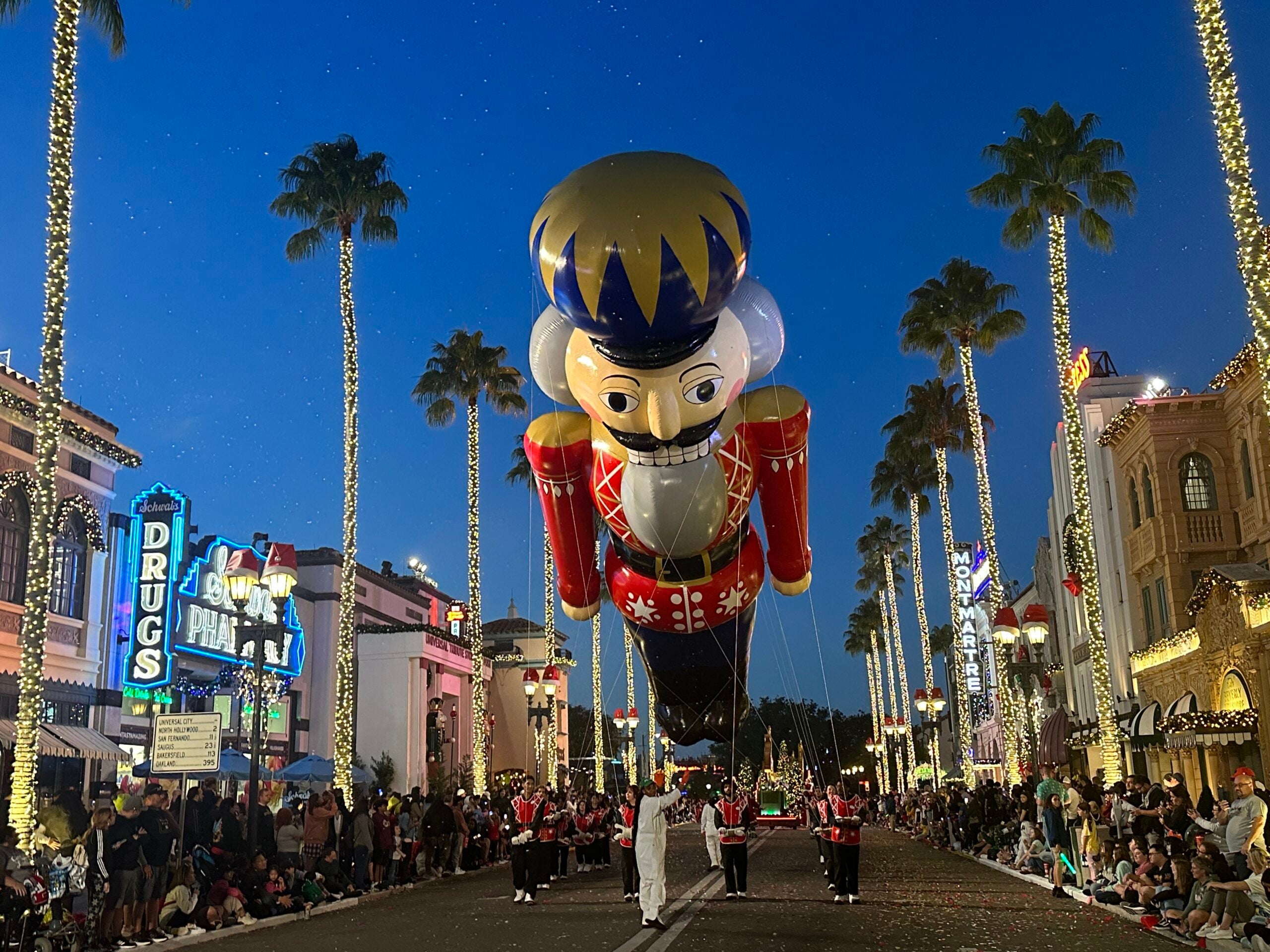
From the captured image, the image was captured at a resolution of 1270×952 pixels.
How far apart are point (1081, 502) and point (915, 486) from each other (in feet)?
77.8

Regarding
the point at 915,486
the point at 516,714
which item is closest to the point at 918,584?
the point at 915,486

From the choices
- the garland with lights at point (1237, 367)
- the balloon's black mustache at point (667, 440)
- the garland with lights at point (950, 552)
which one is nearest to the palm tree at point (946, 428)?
the garland with lights at point (950, 552)

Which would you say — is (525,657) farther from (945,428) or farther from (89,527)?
(89,527)

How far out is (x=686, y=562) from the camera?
9281mm

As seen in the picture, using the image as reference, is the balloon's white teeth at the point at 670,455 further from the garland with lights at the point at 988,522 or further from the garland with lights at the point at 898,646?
the garland with lights at the point at 898,646

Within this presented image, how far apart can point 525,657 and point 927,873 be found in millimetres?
50829

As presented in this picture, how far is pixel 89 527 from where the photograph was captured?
2978cm

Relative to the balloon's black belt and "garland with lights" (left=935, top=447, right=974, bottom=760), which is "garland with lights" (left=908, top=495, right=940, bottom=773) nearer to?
"garland with lights" (left=935, top=447, right=974, bottom=760)

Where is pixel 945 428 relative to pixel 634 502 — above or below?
above

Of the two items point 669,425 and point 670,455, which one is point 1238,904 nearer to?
point 670,455

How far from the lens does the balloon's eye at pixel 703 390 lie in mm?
7973

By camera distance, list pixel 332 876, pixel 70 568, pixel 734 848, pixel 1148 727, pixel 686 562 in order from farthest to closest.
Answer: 1. pixel 1148 727
2. pixel 70 568
3. pixel 332 876
4. pixel 734 848
5. pixel 686 562

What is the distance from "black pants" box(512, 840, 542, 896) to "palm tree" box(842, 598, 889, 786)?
4830 cm

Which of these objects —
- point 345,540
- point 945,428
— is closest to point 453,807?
point 345,540
